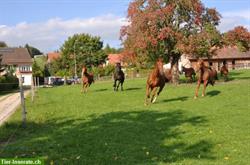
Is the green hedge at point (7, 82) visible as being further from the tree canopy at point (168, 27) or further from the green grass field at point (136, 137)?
the green grass field at point (136, 137)

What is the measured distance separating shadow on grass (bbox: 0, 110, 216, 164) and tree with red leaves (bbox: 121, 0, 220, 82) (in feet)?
69.0

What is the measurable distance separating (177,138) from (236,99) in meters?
10.6

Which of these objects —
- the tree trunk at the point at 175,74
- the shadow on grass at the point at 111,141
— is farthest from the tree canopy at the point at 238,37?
the shadow on grass at the point at 111,141

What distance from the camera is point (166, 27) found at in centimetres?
3572

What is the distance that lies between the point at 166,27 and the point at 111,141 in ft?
86.5

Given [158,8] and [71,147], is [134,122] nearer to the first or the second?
[71,147]

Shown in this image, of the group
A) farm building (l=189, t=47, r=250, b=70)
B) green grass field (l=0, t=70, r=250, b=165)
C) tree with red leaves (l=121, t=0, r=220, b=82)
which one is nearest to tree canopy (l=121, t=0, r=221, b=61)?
tree with red leaves (l=121, t=0, r=220, b=82)

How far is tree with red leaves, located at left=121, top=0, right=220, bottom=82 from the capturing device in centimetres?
3531

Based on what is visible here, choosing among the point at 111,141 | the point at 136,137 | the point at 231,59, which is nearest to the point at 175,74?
the point at 136,137

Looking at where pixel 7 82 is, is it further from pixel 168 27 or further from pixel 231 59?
pixel 231 59

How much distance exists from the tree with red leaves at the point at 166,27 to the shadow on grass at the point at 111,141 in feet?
69.0

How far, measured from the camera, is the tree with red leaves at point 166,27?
3531cm

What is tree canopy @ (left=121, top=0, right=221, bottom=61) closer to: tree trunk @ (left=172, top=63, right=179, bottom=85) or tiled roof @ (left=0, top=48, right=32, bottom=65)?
tree trunk @ (left=172, top=63, right=179, bottom=85)

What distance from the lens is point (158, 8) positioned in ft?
120
